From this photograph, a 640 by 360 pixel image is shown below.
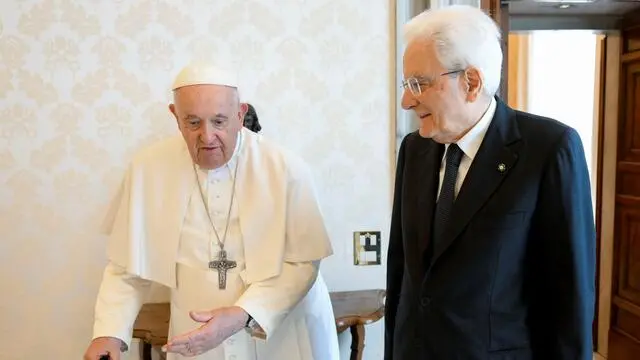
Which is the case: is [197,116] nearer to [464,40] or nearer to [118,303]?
[118,303]

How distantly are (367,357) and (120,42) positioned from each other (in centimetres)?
166

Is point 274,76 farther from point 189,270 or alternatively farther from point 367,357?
point 367,357

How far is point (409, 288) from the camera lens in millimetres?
1373

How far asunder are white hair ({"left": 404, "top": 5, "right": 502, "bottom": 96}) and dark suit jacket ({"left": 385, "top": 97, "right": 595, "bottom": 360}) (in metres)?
0.10

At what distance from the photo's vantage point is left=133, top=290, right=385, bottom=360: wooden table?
87.8 inches

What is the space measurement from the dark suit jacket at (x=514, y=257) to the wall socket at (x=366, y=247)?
1295 mm

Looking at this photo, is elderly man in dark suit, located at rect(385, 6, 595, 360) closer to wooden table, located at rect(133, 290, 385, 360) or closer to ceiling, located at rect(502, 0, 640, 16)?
wooden table, located at rect(133, 290, 385, 360)

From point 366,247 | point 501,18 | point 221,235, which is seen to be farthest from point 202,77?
point 501,18

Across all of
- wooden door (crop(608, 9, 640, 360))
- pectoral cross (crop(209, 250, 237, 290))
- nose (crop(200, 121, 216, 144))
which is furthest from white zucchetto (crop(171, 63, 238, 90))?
wooden door (crop(608, 9, 640, 360))

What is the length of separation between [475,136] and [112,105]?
163cm

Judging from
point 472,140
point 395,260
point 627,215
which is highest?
point 472,140

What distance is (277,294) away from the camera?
5.37 feet

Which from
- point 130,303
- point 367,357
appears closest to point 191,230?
point 130,303

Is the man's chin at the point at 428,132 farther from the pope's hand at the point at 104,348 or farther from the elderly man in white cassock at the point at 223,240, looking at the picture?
the pope's hand at the point at 104,348
